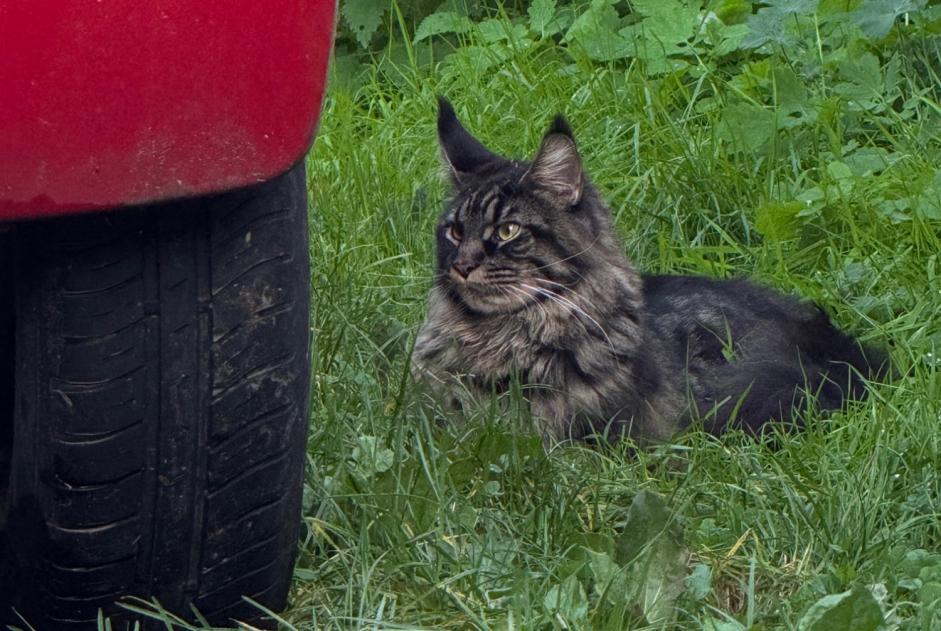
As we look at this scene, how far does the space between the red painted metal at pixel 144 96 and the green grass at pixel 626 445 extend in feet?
2.38

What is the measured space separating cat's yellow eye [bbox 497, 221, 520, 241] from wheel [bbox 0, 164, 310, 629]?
1.47 meters

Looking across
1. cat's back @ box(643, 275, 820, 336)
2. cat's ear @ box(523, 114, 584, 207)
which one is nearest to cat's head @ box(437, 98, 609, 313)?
cat's ear @ box(523, 114, 584, 207)

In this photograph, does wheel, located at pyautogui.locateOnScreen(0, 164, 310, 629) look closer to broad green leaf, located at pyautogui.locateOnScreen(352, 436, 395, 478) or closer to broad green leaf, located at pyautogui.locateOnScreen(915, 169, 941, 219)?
broad green leaf, located at pyautogui.locateOnScreen(352, 436, 395, 478)

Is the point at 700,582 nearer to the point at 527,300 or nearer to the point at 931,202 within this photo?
the point at 527,300

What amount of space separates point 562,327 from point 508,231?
274 mm

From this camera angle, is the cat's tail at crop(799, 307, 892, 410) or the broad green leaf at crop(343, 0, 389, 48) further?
the broad green leaf at crop(343, 0, 389, 48)

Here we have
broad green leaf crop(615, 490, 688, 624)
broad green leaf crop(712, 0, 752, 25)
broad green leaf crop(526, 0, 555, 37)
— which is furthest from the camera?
broad green leaf crop(526, 0, 555, 37)

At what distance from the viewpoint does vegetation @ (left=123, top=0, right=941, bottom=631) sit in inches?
89.9

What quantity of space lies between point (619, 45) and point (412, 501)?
2.84 m

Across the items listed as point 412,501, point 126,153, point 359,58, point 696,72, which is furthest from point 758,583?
point 359,58

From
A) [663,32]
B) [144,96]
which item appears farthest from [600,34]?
[144,96]

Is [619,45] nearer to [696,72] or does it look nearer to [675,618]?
[696,72]

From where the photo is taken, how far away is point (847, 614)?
2.02 metres

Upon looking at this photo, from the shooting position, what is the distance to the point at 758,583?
238 cm
